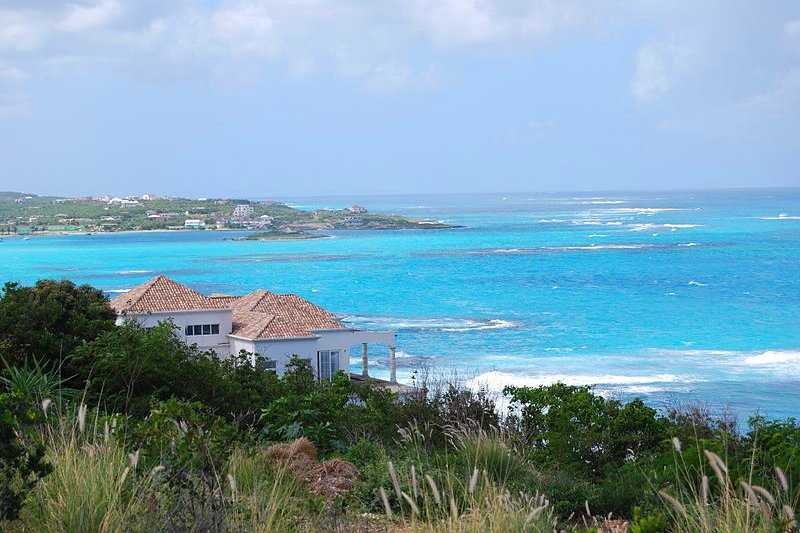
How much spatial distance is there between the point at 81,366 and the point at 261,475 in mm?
6637

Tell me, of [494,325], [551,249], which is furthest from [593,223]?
[494,325]

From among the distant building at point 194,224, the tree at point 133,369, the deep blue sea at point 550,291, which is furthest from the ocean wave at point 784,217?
the tree at point 133,369

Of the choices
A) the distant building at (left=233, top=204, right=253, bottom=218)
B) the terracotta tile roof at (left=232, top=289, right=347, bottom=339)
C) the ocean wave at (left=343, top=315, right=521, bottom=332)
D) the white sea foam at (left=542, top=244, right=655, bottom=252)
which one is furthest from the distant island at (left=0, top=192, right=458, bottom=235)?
the terracotta tile roof at (left=232, top=289, right=347, bottom=339)

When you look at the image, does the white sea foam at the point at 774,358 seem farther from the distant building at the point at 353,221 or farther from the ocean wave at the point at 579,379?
the distant building at the point at 353,221

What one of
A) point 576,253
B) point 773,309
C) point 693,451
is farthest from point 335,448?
point 576,253

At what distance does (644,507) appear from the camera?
6188mm

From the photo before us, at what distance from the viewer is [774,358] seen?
1517 inches

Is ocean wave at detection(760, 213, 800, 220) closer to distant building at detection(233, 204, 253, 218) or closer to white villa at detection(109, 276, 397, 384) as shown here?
distant building at detection(233, 204, 253, 218)

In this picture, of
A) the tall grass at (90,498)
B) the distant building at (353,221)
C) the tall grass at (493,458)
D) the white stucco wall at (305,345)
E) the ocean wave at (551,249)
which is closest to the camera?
the tall grass at (90,498)

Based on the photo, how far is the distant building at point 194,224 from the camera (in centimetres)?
16615

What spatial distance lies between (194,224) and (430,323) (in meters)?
125

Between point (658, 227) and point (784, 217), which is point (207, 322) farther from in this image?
point (784, 217)

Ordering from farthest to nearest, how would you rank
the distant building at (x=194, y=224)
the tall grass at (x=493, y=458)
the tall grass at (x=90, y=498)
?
the distant building at (x=194, y=224) < the tall grass at (x=493, y=458) < the tall grass at (x=90, y=498)

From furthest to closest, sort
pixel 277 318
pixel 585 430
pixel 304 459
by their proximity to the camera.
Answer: pixel 277 318 < pixel 585 430 < pixel 304 459
